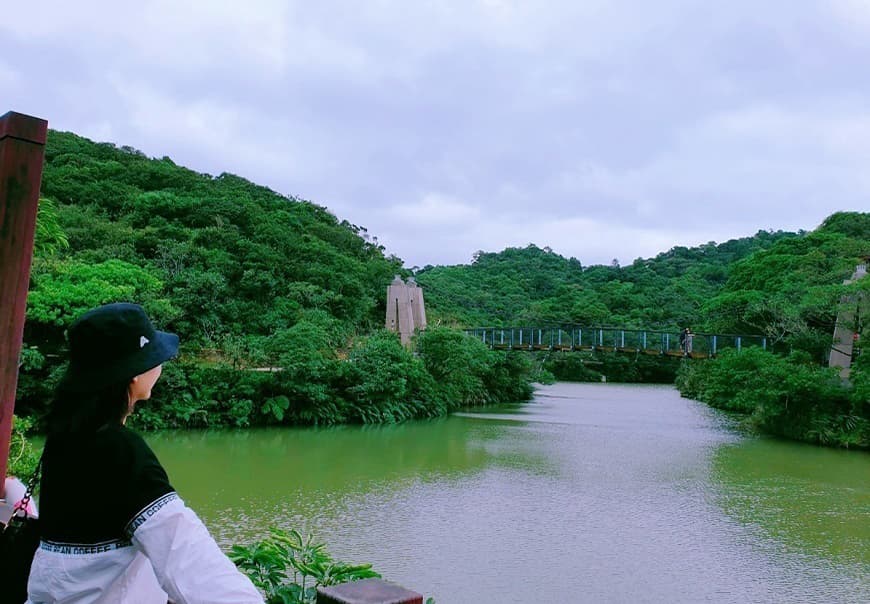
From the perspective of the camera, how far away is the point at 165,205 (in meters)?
17.7

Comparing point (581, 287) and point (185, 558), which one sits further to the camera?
point (581, 287)

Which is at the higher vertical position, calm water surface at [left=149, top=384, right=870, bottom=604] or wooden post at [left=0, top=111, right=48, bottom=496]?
wooden post at [left=0, top=111, right=48, bottom=496]

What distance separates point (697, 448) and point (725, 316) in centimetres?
632

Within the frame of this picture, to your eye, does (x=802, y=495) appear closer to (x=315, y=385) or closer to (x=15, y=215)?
(x=315, y=385)

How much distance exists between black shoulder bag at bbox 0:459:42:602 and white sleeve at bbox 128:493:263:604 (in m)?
0.23

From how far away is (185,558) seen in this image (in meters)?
0.65

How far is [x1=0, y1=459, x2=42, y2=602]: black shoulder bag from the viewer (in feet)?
2.67

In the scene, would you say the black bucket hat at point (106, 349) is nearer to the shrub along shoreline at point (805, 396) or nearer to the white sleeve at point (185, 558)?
the white sleeve at point (185, 558)

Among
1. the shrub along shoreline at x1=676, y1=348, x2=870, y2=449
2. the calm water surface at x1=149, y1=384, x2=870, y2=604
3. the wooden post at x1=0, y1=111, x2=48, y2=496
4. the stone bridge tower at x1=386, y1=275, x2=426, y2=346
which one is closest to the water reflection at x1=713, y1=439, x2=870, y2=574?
the calm water surface at x1=149, y1=384, x2=870, y2=604

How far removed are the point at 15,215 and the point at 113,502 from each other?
3.31 feet

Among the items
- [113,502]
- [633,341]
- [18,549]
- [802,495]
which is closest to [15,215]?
[18,549]

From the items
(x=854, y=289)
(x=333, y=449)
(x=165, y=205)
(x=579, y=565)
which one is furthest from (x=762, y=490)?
(x=165, y=205)

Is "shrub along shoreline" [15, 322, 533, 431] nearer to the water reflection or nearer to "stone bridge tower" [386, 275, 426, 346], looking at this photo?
"stone bridge tower" [386, 275, 426, 346]

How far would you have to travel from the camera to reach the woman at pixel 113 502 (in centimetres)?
65
